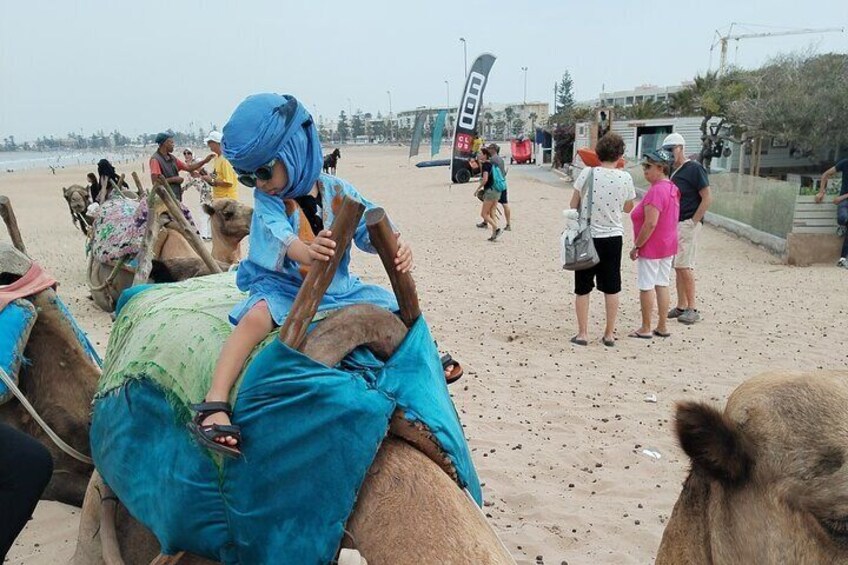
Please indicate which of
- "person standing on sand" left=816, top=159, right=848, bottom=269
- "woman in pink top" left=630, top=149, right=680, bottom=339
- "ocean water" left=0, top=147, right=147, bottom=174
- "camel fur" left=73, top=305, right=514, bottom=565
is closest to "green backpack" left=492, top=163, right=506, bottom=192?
"person standing on sand" left=816, top=159, right=848, bottom=269

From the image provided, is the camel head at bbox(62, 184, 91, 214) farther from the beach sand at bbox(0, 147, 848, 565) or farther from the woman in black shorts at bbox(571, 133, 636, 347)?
the woman in black shorts at bbox(571, 133, 636, 347)

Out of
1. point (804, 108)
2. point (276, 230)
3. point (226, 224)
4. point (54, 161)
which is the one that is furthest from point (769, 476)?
point (54, 161)

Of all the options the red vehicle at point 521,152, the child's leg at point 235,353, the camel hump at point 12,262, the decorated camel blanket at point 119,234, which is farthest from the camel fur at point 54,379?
the red vehicle at point 521,152

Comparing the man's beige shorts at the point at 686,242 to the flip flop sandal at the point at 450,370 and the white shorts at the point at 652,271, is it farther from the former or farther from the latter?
the flip flop sandal at the point at 450,370

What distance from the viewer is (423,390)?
196 centimetres

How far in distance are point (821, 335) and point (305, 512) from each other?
23.3 feet

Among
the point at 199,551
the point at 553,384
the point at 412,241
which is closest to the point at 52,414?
the point at 199,551

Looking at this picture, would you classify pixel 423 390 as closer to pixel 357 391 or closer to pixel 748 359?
pixel 357 391

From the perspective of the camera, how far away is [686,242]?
7660 mm

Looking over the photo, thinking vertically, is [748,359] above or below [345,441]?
below

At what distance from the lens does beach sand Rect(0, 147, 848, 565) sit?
397 centimetres

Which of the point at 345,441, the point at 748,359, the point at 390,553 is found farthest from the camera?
the point at 748,359

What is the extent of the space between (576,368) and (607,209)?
1.54m

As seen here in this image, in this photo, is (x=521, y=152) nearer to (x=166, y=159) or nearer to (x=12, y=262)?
(x=166, y=159)
